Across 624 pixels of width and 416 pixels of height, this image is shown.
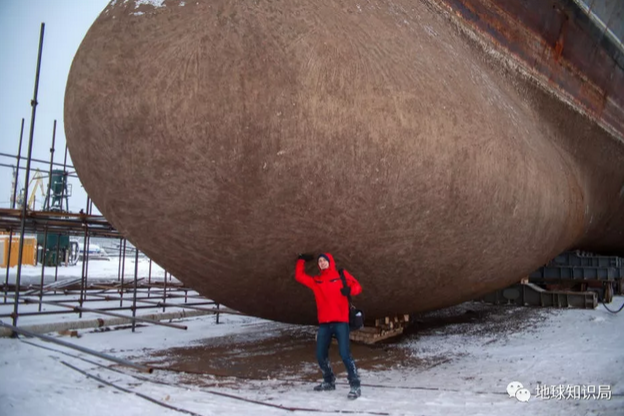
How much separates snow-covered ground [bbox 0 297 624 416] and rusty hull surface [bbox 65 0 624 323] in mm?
922

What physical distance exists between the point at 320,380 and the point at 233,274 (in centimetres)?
133

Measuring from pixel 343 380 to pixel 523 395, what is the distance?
→ 1606 millimetres

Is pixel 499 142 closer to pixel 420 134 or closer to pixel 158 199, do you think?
pixel 420 134

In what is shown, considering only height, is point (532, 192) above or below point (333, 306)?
above

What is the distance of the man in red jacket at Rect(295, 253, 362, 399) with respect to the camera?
14.7ft

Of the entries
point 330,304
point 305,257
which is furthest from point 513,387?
point 305,257

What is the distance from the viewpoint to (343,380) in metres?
4.98

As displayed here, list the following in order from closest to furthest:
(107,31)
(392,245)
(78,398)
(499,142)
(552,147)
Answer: (78,398)
(107,31)
(392,245)
(499,142)
(552,147)

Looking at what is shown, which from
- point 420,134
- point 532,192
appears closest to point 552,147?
point 532,192

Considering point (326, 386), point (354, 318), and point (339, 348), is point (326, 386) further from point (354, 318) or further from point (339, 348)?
point (354, 318)

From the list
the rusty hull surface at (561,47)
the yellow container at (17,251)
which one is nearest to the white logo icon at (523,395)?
the rusty hull surface at (561,47)

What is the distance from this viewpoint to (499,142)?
535 cm

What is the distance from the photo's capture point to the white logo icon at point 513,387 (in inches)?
175

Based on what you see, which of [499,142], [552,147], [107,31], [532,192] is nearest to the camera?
[107,31]
